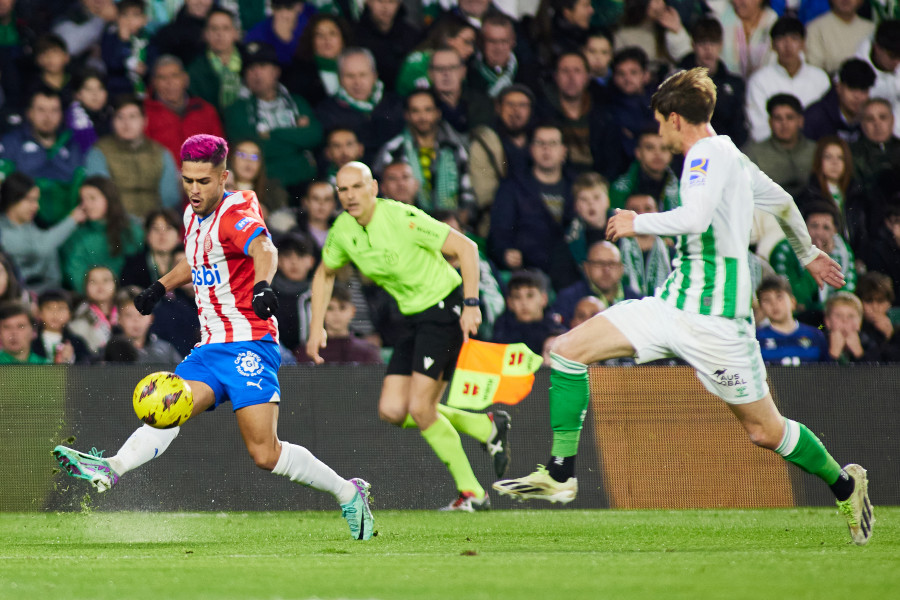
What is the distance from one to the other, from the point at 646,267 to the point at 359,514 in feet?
14.9

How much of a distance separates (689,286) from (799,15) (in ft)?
20.8

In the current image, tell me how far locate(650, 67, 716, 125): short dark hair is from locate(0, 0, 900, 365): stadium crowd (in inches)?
161

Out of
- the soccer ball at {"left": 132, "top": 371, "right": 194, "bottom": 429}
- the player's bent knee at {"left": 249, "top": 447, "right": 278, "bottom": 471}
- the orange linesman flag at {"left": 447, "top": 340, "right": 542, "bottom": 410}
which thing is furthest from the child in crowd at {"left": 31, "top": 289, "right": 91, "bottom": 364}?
the player's bent knee at {"left": 249, "top": 447, "right": 278, "bottom": 471}

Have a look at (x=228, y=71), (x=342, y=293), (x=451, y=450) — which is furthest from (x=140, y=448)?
(x=228, y=71)

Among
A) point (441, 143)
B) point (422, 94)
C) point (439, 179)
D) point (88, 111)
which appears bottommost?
point (439, 179)

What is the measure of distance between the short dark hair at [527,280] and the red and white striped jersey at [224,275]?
382 cm

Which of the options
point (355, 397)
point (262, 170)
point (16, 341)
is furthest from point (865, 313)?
point (16, 341)

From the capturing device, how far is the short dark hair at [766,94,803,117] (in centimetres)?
1034

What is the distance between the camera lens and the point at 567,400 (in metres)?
5.53

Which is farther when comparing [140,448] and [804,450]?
[140,448]

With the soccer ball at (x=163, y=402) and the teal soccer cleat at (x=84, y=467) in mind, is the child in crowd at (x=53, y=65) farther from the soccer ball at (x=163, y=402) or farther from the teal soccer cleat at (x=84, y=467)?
the teal soccer cleat at (x=84, y=467)

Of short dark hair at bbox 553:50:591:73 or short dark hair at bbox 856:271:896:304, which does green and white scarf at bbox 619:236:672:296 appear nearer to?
short dark hair at bbox 856:271:896:304

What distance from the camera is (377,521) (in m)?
7.44

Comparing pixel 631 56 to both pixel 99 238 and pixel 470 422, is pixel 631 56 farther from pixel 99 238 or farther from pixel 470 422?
pixel 99 238
